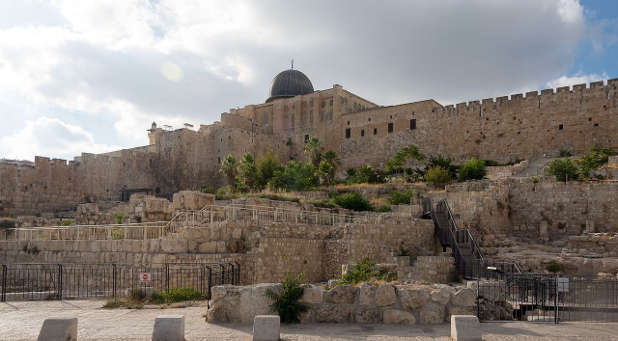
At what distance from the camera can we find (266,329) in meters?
5.77

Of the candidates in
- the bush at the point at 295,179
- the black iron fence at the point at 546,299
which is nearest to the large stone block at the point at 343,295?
the black iron fence at the point at 546,299

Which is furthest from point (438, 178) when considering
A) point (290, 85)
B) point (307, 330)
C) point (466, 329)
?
point (290, 85)

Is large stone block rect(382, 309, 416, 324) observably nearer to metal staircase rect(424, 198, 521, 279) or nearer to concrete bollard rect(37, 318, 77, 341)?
concrete bollard rect(37, 318, 77, 341)

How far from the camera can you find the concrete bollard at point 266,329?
5742 millimetres

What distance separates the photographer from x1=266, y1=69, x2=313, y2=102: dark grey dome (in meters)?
49.5

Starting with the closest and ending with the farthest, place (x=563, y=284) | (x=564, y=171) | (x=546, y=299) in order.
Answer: (x=563, y=284) < (x=546, y=299) < (x=564, y=171)

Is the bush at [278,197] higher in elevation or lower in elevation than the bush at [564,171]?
lower

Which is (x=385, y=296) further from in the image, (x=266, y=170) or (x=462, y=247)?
(x=266, y=170)

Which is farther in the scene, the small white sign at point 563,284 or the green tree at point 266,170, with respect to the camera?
the green tree at point 266,170

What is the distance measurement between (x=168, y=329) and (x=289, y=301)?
5.77ft

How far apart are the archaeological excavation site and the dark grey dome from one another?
138 millimetres

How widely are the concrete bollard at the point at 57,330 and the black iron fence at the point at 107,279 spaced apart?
12.6 feet

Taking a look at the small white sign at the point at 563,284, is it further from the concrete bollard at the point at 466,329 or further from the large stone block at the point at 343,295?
the large stone block at the point at 343,295

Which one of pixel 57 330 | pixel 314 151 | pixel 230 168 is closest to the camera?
pixel 57 330
